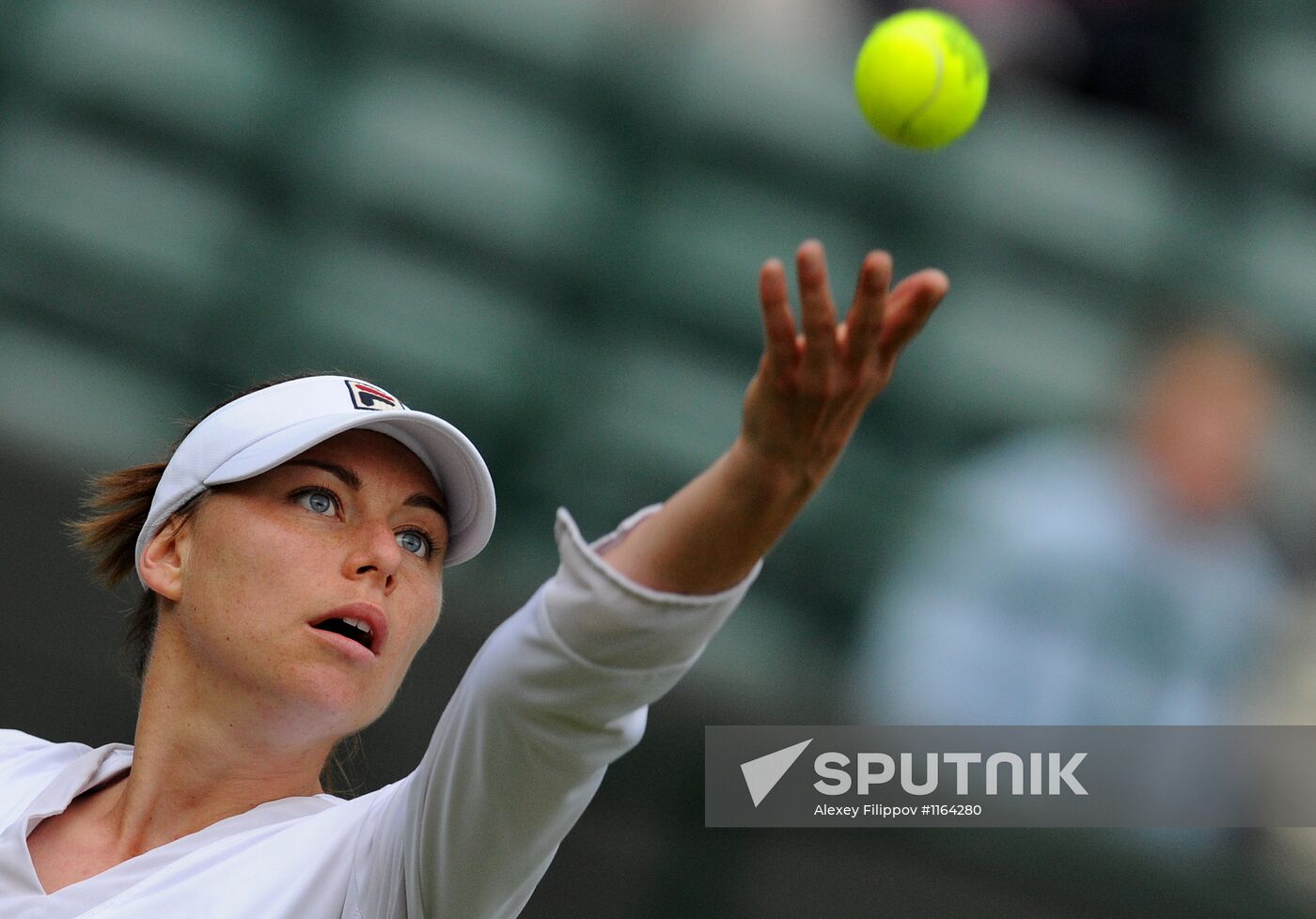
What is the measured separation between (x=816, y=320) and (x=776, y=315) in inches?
0.9

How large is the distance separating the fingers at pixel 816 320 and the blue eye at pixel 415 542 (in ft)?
2.20

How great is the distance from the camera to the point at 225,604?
4.60 ft

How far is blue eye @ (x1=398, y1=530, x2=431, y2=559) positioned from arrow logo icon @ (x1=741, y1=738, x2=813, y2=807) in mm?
1045

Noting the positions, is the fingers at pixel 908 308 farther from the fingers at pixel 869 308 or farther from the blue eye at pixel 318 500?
the blue eye at pixel 318 500

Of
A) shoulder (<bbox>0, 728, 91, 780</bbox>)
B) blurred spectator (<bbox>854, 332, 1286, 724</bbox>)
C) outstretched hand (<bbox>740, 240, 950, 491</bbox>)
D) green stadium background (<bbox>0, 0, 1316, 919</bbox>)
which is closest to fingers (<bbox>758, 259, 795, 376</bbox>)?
outstretched hand (<bbox>740, 240, 950, 491</bbox>)

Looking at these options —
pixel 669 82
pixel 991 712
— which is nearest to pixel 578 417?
pixel 669 82

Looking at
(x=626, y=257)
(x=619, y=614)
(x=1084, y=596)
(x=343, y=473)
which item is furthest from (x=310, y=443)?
(x=1084, y=596)

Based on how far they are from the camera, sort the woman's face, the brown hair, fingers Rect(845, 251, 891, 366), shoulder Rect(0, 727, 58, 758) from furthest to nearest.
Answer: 1. the brown hair
2. shoulder Rect(0, 727, 58, 758)
3. the woman's face
4. fingers Rect(845, 251, 891, 366)

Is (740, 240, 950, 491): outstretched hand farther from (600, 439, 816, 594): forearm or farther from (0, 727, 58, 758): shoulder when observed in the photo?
(0, 727, 58, 758): shoulder

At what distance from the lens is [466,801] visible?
1.04 meters

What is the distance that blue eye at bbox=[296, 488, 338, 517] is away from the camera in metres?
1.43

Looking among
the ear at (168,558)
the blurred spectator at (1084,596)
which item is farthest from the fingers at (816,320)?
the blurred spectator at (1084,596)

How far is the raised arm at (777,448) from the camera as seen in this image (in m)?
0.87

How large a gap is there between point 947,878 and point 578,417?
3.23 ft
